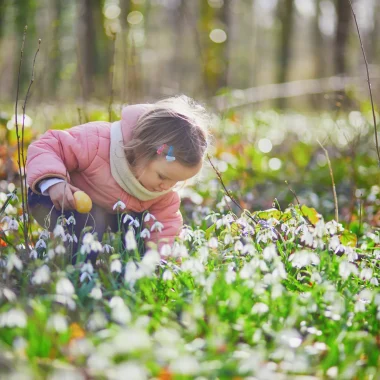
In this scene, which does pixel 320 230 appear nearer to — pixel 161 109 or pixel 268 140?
pixel 161 109

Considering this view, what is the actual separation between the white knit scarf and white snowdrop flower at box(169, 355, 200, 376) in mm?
1599

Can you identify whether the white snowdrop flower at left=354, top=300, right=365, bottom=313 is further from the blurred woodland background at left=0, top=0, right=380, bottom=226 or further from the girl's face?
the blurred woodland background at left=0, top=0, right=380, bottom=226

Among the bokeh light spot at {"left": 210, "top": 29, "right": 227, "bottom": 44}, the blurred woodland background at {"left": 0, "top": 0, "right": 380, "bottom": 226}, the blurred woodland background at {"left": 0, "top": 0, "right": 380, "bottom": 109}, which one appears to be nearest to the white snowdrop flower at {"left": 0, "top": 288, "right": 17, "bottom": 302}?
the blurred woodland background at {"left": 0, "top": 0, "right": 380, "bottom": 226}

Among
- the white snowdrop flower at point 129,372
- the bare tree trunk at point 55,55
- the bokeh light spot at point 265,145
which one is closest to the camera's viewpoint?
the white snowdrop flower at point 129,372

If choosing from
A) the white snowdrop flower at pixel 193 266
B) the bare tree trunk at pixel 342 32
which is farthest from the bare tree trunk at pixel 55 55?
the bare tree trunk at pixel 342 32

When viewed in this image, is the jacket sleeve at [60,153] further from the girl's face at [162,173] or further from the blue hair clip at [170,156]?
the blue hair clip at [170,156]

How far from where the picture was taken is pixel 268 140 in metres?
7.53

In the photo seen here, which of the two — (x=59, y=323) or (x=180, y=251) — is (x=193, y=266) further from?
(x=59, y=323)

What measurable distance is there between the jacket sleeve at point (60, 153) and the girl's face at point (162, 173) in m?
0.30

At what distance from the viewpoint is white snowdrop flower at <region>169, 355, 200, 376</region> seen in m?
1.52

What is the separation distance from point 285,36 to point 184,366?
53.6 feet

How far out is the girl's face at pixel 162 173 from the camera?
291 centimetres

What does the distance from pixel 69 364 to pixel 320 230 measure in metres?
1.34

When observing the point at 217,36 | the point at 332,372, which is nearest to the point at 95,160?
the point at 332,372
